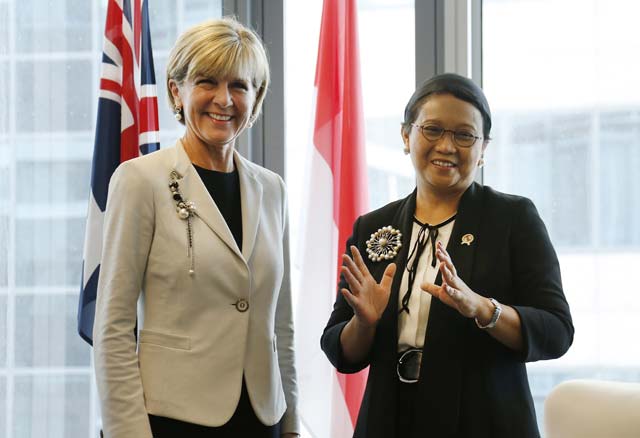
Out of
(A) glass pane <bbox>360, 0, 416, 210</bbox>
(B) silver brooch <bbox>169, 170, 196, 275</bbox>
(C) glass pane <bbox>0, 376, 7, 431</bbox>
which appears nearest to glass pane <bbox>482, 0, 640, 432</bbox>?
(A) glass pane <bbox>360, 0, 416, 210</bbox>

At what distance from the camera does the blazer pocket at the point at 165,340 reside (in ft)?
6.37

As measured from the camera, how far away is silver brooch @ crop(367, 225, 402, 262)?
7.16 feet

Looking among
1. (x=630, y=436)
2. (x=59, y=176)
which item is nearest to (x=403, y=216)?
(x=630, y=436)

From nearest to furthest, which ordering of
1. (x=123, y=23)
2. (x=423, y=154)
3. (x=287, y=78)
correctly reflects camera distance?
(x=423, y=154)
(x=123, y=23)
(x=287, y=78)

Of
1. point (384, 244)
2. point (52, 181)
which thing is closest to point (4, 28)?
point (52, 181)

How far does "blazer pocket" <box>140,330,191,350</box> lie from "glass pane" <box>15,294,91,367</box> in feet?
4.66

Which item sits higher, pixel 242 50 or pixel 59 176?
pixel 242 50

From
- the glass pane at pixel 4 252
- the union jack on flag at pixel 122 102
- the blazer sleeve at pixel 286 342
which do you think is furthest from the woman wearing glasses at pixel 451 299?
the glass pane at pixel 4 252

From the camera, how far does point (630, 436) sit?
2160mm

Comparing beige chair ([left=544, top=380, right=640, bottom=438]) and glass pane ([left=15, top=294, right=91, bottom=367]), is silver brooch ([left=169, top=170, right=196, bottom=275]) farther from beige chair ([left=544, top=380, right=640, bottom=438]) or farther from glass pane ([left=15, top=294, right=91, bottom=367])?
glass pane ([left=15, top=294, right=91, bottom=367])

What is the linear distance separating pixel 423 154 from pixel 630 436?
938 mm

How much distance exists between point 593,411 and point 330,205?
52.1 inches

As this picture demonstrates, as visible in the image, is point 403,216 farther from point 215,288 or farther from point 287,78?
point 287,78

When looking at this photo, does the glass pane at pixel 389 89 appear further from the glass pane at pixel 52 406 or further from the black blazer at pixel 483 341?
the glass pane at pixel 52 406
